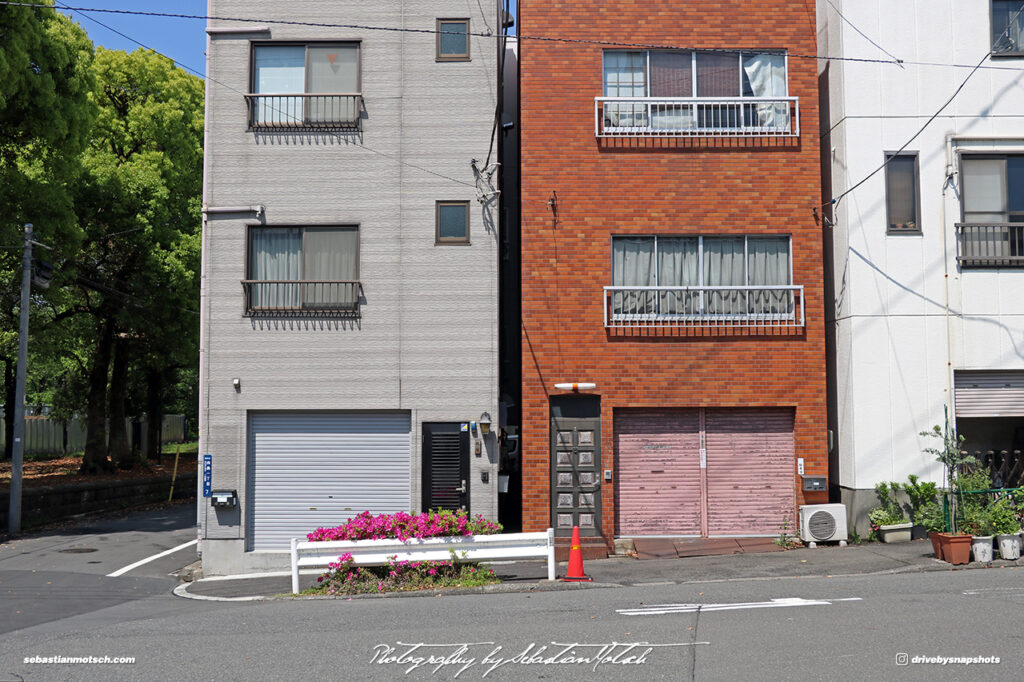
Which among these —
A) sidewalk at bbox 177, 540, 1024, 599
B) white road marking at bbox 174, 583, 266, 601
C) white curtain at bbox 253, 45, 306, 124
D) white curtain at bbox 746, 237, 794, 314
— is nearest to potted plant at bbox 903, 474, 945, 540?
sidewalk at bbox 177, 540, 1024, 599

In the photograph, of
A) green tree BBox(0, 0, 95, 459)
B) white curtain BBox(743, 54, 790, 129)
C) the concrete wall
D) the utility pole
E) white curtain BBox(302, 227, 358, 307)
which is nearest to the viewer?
the concrete wall

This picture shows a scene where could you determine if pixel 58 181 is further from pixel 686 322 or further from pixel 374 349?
pixel 686 322

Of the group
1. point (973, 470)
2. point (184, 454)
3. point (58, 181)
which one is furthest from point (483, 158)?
point (184, 454)

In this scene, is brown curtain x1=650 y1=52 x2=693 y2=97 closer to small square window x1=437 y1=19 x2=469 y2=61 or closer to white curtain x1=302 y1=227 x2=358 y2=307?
small square window x1=437 y1=19 x2=469 y2=61

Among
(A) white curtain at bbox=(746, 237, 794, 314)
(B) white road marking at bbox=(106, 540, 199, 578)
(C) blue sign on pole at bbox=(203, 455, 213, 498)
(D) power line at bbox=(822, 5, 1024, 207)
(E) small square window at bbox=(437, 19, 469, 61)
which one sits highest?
(E) small square window at bbox=(437, 19, 469, 61)

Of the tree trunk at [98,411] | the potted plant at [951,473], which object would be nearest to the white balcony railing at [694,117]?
the potted plant at [951,473]

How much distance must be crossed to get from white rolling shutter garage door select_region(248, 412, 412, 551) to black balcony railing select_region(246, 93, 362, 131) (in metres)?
5.55

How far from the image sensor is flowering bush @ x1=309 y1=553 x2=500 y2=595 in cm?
1311

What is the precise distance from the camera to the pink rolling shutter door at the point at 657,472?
1652cm

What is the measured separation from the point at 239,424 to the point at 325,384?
1.78 m

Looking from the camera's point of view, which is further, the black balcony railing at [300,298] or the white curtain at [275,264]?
the white curtain at [275,264]

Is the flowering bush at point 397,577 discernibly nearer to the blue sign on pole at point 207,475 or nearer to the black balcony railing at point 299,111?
the blue sign on pole at point 207,475

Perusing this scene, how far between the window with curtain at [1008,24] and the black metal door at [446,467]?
12381mm

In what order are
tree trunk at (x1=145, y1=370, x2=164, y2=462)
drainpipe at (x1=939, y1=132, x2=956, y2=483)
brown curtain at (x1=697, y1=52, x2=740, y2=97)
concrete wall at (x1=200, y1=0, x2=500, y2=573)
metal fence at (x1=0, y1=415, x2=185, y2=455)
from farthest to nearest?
metal fence at (x1=0, y1=415, x2=185, y2=455) < tree trunk at (x1=145, y1=370, x2=164, y2=462) < brown curtain at (x1=697, y1=52, x2=740, y2=97) < concrete wall at (x1=200, y1=0, x2=500, y2=573) < drainpipe at (x1=939, y1=132, x2=956, y2=483)
